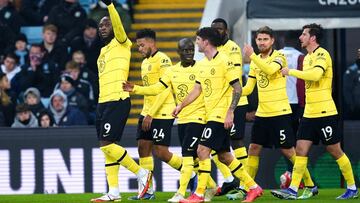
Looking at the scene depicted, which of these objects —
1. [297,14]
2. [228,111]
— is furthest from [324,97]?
[297,14]

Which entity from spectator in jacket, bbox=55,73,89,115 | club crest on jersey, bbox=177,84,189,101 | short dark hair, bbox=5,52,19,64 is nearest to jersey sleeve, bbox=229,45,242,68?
club crest on jersey, bbox=177,84,189,101

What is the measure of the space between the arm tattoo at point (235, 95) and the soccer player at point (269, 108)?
4.70ft

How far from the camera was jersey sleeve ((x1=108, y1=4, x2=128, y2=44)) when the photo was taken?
17.2m

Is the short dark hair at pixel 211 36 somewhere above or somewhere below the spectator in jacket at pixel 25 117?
above

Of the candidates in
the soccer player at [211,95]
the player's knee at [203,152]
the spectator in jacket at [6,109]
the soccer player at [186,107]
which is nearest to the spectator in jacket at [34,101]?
the spectator in jacket at [6,109]

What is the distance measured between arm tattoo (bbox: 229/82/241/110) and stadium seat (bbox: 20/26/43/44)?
31.1ft

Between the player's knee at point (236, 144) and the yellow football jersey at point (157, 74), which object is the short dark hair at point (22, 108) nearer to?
Answer: the yellow football jersey at point (157, 74)

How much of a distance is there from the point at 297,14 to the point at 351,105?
2.30 m

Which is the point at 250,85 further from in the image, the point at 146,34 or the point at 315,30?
the point at 146,34

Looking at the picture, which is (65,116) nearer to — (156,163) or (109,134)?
(156,163)

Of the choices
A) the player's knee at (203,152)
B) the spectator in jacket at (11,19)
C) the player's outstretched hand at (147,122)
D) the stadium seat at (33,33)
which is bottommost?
the player's knee at (203,152)

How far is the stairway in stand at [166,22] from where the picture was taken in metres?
24.6

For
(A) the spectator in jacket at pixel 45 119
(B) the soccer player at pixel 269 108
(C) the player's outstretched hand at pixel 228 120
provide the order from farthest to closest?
1. (A) the spectator in jacket at pixel 45 119
2. (B) the soccer player at pixel 269 108
3. (C) the player's outstretched hand at pixel 228 120

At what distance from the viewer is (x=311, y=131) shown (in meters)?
17.8
